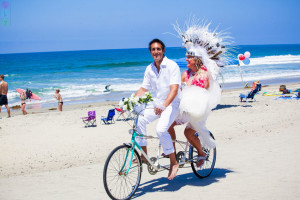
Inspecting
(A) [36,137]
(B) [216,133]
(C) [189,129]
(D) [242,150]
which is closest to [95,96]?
(A) [36,137]

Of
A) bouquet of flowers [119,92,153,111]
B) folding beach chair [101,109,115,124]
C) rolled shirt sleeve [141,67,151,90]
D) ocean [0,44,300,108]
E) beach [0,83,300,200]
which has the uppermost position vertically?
ocean [0,44,300,108]

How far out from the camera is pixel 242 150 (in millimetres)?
6414

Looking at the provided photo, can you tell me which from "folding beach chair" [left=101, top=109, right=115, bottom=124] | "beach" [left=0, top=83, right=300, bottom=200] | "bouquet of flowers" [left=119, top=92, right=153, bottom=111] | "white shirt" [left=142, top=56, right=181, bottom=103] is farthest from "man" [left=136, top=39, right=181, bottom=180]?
"folding beach chair" [left=101, top=109, right=115, bottom=124]

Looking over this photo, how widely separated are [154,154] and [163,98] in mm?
2611

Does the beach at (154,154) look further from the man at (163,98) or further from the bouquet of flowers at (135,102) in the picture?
the bouquet of flowers at (135,102)

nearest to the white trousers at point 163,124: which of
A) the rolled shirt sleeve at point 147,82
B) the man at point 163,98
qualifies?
the man at point 163,98

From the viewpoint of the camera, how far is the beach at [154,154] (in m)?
4.40

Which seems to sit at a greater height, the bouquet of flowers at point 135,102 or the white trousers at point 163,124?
the bouquet of flowers at point 135,102

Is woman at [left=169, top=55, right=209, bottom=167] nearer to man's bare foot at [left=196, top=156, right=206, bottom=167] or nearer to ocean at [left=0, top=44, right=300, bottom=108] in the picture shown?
man's bare foot at [left=196, top=156, right=206, bottom=167]

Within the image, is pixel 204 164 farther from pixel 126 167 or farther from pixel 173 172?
pixel 126 167

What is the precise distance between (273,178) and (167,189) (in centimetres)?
151

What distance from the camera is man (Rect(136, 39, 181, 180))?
13.4ft

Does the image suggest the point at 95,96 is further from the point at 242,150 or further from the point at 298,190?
the point at 298,190

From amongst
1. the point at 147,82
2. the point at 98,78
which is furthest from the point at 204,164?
the point at 98,78
